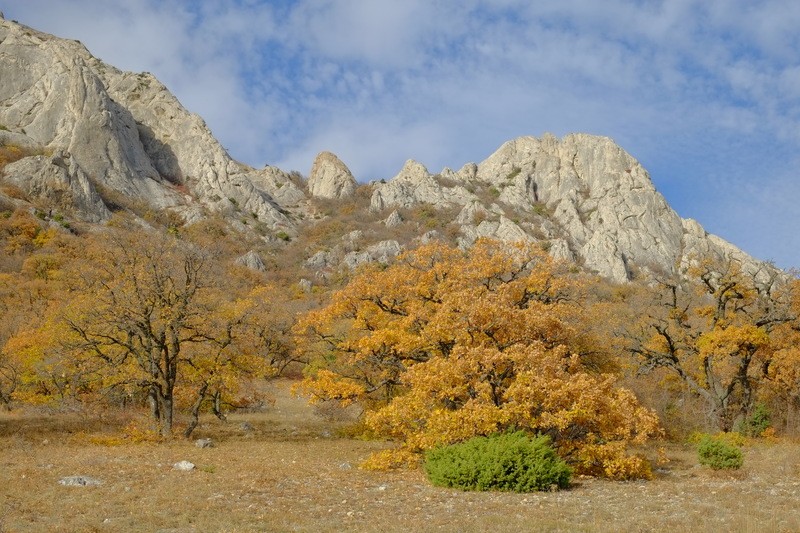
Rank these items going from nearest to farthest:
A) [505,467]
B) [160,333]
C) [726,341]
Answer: [505,467], [160,333], [726,341]

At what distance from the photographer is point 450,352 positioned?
864 inches

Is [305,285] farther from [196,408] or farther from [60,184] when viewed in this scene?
[196,408]

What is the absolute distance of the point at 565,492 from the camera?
49.6 feet

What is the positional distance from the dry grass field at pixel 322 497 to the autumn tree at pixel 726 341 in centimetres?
661

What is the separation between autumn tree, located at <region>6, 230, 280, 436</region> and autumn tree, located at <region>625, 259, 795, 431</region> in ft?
66.1

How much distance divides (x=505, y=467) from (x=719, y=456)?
8.23 meters

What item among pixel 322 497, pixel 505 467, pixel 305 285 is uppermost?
pixel 305 285

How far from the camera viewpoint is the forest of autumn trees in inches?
701

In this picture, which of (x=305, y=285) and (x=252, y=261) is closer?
(x=305, y=285)

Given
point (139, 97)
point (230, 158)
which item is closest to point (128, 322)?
point (230, 158)

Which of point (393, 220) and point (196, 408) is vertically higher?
point (393, 220)

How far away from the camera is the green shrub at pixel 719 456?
60.4 ft

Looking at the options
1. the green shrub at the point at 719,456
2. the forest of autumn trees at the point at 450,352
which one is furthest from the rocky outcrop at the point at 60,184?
the green shrub at the point at 719,456

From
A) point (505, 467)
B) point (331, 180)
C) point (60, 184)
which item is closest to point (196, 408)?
point (505, 467)
